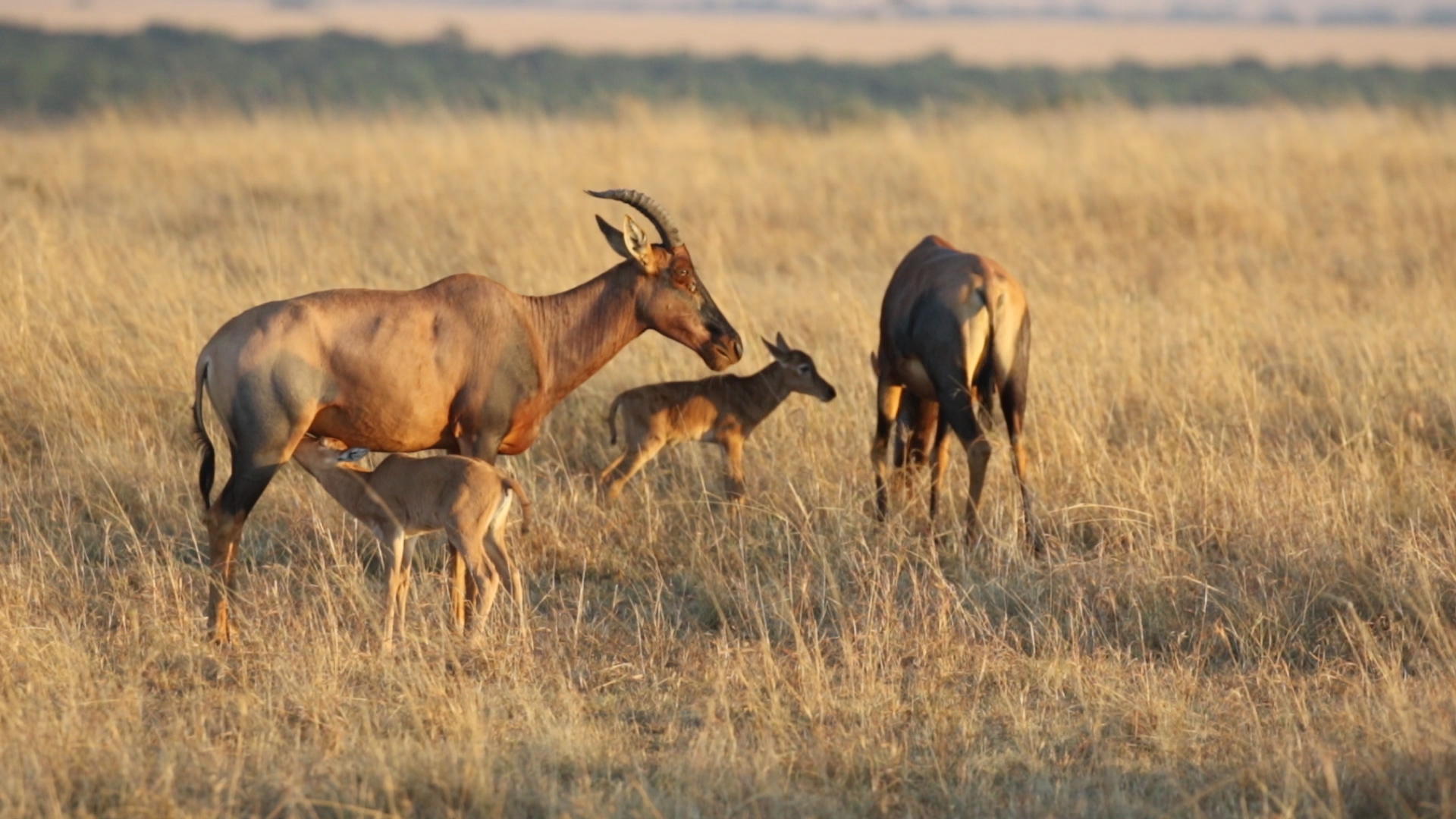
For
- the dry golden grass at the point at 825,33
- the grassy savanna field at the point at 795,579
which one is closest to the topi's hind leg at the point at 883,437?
the grassy savanna field at the point at 795,579

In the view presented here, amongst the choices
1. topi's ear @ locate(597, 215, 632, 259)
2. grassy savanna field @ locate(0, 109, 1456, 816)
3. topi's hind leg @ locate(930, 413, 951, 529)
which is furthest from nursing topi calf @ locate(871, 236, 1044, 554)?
topi's ear @ locate(597, 215, 632, 259)

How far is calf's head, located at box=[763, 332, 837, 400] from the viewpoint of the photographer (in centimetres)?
Result: 907

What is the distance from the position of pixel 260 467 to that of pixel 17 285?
4.52 metres

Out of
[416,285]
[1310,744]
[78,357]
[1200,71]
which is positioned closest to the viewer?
[1310,744]

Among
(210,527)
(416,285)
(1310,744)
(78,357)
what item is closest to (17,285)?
(78,357)

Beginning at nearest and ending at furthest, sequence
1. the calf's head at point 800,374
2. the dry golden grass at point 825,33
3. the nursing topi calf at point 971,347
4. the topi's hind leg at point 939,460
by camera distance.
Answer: the nursing topi calf at point 971,347
the topi's hind leg at point 939,460
the calf's head at point 800,374
the dry golden grass at point 825,33

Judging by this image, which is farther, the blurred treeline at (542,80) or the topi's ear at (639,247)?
the blurred treeline at (542,80)

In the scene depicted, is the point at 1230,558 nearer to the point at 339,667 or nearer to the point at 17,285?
the point at 339,667

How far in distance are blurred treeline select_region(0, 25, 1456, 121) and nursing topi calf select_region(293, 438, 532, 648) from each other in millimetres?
24576

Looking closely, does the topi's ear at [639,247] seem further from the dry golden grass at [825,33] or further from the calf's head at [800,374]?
the dry golden grass at [825,33]

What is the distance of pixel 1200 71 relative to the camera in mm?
57844

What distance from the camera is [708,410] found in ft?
29.1

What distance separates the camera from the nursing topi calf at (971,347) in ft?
25.3

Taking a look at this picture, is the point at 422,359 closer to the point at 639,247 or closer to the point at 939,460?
the point at 639,247
